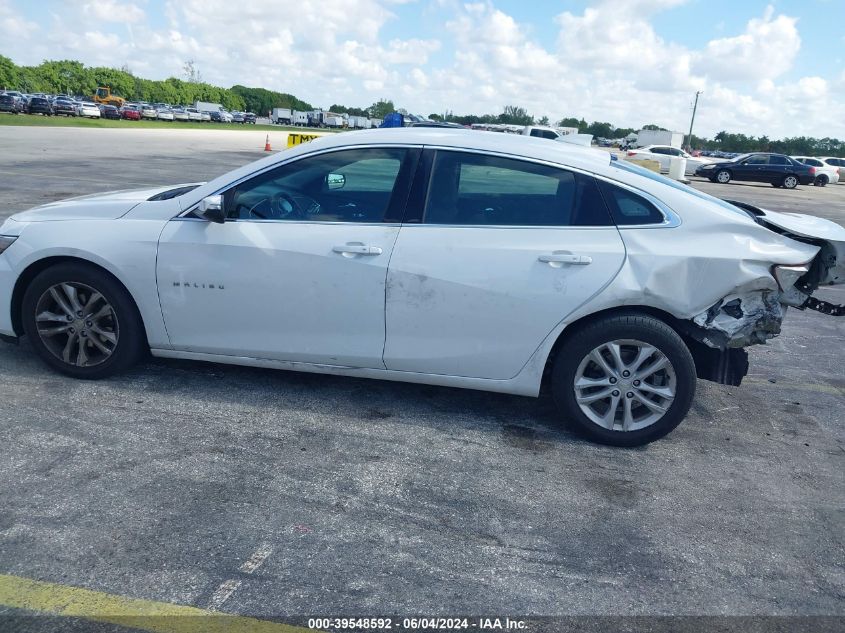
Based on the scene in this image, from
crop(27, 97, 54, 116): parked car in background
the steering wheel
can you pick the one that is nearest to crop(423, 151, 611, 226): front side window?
the steering wheel

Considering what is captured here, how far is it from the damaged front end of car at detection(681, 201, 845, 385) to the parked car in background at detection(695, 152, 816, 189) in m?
32.9

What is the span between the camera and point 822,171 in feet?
121

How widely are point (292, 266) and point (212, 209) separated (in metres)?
0.58

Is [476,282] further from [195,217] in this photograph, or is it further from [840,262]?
[840,262]

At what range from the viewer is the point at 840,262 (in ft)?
12.9

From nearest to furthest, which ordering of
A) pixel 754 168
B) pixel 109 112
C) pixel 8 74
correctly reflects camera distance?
pixel 754 168, pixel 109 112, pixel 8 74

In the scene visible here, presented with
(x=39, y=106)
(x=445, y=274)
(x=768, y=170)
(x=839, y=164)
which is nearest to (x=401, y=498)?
(x=445, y=274)

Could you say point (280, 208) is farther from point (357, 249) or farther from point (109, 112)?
point (109, 112)

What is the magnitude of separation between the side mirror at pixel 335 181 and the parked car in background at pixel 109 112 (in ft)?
234

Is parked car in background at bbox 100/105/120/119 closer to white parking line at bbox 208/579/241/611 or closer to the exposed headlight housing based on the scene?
the exposed headlight housing

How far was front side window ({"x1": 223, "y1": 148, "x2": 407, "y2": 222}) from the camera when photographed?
4.12m

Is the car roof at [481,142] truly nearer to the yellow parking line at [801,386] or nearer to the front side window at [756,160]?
the yellow parking line at [801,386]

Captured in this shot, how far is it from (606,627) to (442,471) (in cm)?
124

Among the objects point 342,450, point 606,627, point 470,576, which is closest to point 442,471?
point 342,450
